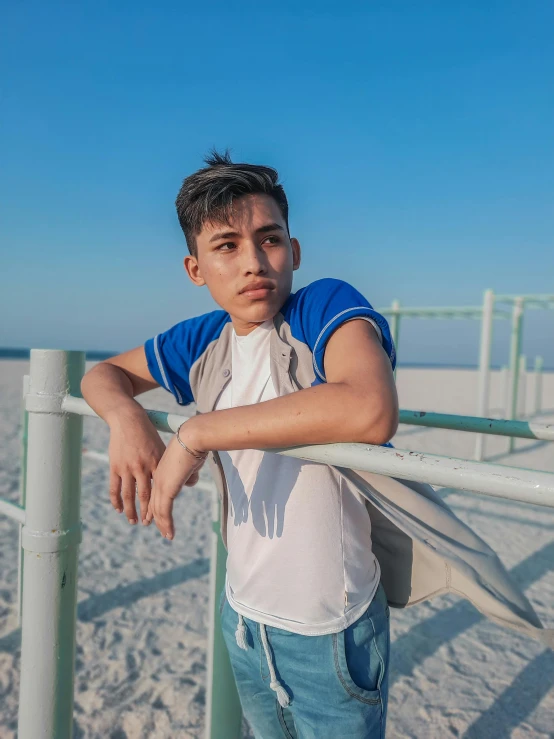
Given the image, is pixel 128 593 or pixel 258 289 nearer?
pixel 258 289

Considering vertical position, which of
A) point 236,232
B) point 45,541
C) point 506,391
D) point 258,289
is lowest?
point 506,391

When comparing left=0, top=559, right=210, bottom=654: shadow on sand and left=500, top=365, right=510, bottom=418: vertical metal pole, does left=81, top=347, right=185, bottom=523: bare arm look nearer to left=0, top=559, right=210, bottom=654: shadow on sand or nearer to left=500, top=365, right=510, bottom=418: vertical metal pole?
left=0, top=559, right=210, bottom=654: shadow on sand

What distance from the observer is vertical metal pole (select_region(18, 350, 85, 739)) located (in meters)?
1.12

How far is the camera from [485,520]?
14.0 ft

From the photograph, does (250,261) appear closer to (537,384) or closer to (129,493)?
(129,493)

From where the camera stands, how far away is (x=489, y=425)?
42.7 inches

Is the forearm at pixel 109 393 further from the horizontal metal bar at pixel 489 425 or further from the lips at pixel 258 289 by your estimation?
the horizontal metal bar at pixel 489 425

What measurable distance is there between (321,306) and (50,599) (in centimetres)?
77

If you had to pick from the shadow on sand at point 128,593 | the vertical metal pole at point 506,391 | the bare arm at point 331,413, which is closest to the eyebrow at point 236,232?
the bare arm at point 331,413

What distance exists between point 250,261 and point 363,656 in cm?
72

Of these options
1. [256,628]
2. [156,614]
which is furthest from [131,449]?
[156,614]

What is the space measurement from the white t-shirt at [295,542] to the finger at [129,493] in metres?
0.19

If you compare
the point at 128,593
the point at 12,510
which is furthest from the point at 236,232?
the point at 128,593

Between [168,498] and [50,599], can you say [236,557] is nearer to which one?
[168,498]
